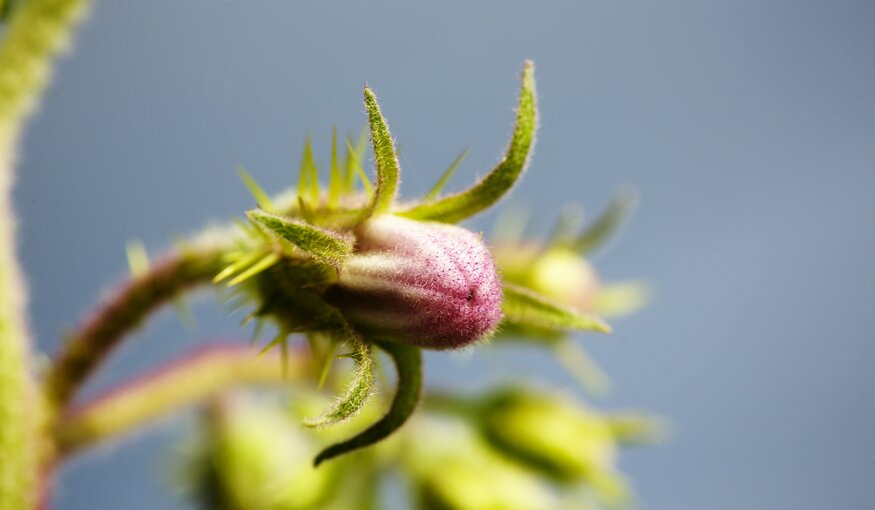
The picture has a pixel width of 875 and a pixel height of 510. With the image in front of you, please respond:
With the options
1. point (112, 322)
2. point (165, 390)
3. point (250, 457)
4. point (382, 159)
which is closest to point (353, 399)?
point (382, 159)

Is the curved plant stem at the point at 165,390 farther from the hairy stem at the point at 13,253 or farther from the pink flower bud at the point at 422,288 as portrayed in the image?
the pink flower bud at the point at 422,288

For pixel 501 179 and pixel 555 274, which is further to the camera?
pixel 555 274

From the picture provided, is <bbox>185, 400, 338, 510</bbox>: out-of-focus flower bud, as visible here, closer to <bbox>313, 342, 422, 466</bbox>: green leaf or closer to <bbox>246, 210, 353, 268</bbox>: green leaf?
<bbox>313, 342, 422, 466</bbox>: green leaf

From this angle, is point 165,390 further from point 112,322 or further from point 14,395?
point 14,395

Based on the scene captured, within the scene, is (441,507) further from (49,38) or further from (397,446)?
(49,38)

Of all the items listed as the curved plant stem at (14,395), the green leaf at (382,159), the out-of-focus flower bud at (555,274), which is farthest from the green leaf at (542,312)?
the curved plant stem at (14,395)

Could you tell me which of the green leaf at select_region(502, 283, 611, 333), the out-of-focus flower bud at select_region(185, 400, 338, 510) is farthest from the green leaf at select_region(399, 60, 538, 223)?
the out-of-focus flower bud at select_region(185, 400, 338, 510)

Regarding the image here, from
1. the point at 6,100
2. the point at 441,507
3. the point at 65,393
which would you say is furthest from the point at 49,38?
the point at 441,507
